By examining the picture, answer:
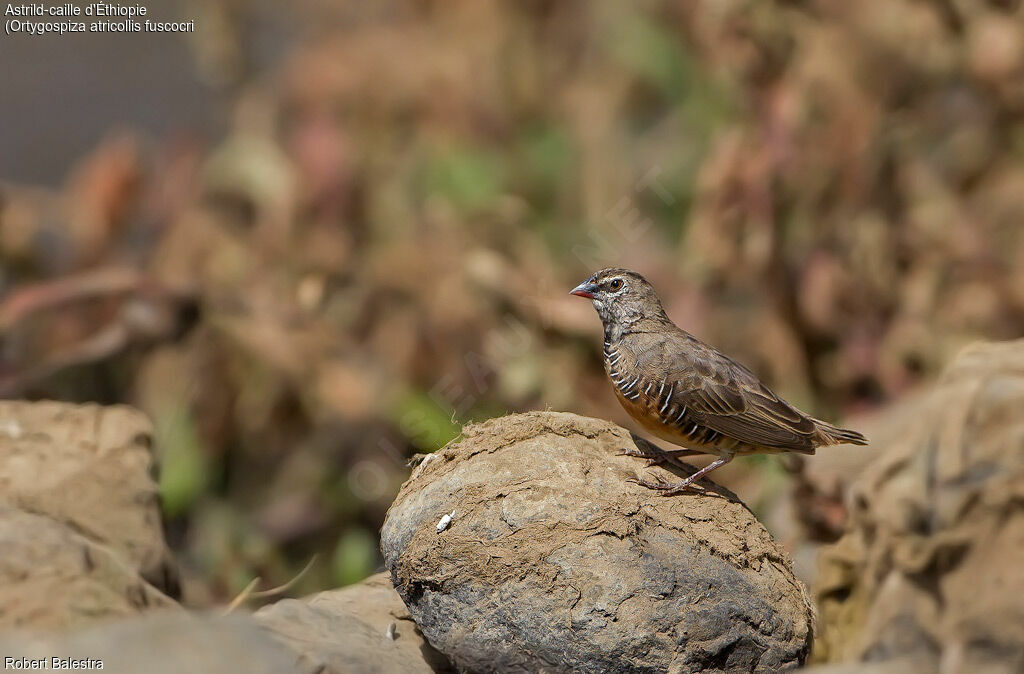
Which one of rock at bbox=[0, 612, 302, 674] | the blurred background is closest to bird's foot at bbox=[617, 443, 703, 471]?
rock at bbox=[0, 612, 302, 674]

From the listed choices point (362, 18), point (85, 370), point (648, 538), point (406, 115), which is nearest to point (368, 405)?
point (85, 370)

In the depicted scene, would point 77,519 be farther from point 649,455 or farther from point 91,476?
point 649,455

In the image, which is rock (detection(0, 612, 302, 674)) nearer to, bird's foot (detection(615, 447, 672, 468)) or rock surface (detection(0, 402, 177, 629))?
rock surface (detection(0, 402, 177, 629))

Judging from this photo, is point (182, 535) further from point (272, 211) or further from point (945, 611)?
point (945, 611)

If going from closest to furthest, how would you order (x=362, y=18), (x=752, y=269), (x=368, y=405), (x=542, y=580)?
(x=542, y=580), (x=368, y=405), (x=752, y=269), (x=362, y=18)

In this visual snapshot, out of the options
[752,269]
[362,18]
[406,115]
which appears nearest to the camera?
[752,269]

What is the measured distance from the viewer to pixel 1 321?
7000 millimetres

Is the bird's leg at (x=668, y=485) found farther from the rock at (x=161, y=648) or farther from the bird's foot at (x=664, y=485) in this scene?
the rock at (x=161, y=648)

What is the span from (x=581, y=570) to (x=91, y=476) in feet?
6.12

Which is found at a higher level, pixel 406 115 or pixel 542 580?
pixel 406 115

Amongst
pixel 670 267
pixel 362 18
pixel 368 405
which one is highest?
pixel 362 18

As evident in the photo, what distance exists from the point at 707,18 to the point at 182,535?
4.65 metres

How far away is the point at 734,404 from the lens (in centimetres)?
417

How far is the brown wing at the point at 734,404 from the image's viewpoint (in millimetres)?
4141
